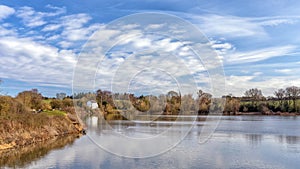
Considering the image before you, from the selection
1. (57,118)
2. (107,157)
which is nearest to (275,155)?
(107,157)

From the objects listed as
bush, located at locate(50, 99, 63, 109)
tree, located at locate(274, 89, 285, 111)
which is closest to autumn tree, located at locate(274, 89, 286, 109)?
tree, located at locate(274, 89, 285, 111)

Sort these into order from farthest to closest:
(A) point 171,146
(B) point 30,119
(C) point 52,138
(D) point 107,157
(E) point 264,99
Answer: (E) point 264,99 < (C) point 52,138 < (B) point 30,119 < (A) point 171,146 < (D) point 107,157

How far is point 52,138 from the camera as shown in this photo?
2816 centimetres

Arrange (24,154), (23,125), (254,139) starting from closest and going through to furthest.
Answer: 1. (24,154)
2. (23,125)
3. (254,139)

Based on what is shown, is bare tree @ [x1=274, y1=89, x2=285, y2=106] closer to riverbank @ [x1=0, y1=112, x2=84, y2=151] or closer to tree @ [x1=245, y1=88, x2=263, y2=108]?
tree @ [x1=245, y1=88, x2=263, y2=108]

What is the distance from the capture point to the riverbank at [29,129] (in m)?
21.8

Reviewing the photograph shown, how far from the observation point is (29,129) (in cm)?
2541

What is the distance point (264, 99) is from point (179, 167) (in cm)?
8535

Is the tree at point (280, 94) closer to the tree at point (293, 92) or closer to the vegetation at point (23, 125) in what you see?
the tree at point (293, 92)

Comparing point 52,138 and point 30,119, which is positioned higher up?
point 30,119

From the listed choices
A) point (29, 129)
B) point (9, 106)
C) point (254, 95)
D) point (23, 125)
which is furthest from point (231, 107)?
point (23, 125)

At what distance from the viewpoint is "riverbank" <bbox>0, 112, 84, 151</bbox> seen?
858 inches

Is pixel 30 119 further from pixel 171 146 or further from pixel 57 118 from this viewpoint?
pixel 171 146

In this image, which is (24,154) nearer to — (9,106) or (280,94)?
(9,106)
